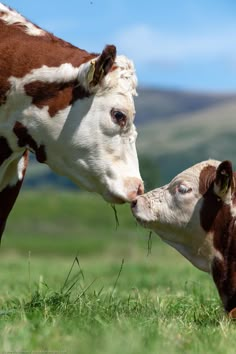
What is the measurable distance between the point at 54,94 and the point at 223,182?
1.84 m

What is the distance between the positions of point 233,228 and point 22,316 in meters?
2.39

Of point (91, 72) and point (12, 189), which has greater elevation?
point (91, 72)

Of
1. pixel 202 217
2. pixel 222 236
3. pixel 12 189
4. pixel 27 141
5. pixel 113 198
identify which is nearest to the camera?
pixel 113 198

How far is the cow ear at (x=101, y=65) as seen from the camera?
783cm

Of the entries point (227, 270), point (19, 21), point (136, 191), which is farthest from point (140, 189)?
point (19, 21)

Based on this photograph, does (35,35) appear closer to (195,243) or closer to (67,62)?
(67,62)

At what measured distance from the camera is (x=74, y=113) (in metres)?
8.10

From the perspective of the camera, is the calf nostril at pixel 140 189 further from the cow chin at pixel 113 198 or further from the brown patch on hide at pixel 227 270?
the brown patch on hide at pixel 227 270

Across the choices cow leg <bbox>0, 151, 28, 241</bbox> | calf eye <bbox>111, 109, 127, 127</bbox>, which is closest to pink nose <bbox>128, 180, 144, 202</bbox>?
calf eye <bbox>111, 109, 127, 127</bbox>

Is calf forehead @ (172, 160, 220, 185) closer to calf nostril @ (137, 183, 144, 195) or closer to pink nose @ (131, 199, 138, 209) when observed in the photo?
pink nose @ (131, 199, 138, 209)

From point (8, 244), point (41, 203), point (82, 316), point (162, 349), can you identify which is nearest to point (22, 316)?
point (82, 316)

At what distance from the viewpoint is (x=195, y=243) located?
343 inches

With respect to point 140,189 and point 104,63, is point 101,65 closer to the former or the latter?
point 104,63

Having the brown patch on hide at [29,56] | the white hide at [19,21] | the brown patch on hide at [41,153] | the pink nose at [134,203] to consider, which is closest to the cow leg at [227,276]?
the pink nose at [134,203]
